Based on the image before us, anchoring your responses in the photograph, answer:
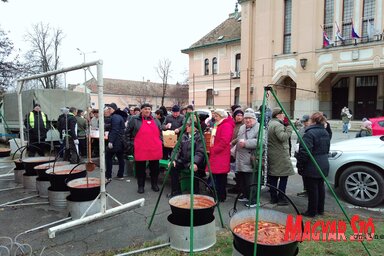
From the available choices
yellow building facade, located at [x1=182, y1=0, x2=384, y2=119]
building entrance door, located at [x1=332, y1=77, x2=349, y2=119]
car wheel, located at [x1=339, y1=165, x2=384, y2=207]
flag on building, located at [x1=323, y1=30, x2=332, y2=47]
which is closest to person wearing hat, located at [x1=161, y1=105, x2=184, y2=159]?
car wheel, located at [x1=339, y1=165, x2=384, y2=207]

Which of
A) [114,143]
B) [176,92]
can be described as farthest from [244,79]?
[176,92]

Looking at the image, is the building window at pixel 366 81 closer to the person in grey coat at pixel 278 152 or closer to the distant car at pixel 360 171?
the distant car at pixel 360 171

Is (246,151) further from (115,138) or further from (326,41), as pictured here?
(326,41)

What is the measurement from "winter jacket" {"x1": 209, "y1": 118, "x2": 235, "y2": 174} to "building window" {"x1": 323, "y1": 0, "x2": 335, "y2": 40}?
67.0ft

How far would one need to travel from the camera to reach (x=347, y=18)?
2138 cm

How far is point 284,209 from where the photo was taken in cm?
532

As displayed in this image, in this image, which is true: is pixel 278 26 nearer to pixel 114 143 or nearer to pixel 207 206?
pixel 114 143

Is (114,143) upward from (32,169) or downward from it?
upward

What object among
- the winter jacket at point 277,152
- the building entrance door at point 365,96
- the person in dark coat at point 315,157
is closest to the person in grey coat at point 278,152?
the winter jacket at point 277,152

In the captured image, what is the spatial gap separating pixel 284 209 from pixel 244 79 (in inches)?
959

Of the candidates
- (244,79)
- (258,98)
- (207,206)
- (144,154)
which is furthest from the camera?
(244,79)

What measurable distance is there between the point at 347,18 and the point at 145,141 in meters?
21.3

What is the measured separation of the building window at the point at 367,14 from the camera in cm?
2031

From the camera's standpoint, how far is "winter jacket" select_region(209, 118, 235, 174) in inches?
214
